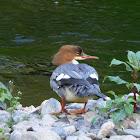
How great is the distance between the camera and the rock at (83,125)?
4220 mm

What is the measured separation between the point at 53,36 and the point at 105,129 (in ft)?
25.4

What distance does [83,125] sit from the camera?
4297 mm

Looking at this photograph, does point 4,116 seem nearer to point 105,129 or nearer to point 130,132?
point 105,129

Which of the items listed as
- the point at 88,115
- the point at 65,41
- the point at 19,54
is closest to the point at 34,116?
the point at 88,115

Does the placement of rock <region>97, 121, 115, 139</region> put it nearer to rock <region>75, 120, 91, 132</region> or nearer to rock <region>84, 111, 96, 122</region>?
rock <region>75, 120, 91, 132</region>

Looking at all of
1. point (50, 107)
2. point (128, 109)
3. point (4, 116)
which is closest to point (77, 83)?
point (128, 109)

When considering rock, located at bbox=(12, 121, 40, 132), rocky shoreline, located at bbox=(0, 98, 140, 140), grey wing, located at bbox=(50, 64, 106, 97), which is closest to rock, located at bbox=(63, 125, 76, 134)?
rocky shoreline, located at bbox=(0, 98, 140, 140)

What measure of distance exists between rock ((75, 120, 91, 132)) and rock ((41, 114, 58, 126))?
0.35 metres

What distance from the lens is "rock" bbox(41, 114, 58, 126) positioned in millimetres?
4484

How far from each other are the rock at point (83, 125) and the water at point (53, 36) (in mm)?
2303

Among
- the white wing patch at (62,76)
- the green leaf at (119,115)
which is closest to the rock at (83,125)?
the green leaf at (119,115)

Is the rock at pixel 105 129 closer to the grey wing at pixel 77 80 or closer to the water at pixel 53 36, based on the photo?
the grey wing at pixel 77 80

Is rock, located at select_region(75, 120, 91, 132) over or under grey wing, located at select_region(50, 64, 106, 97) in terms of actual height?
under

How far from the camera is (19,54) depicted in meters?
9.84
